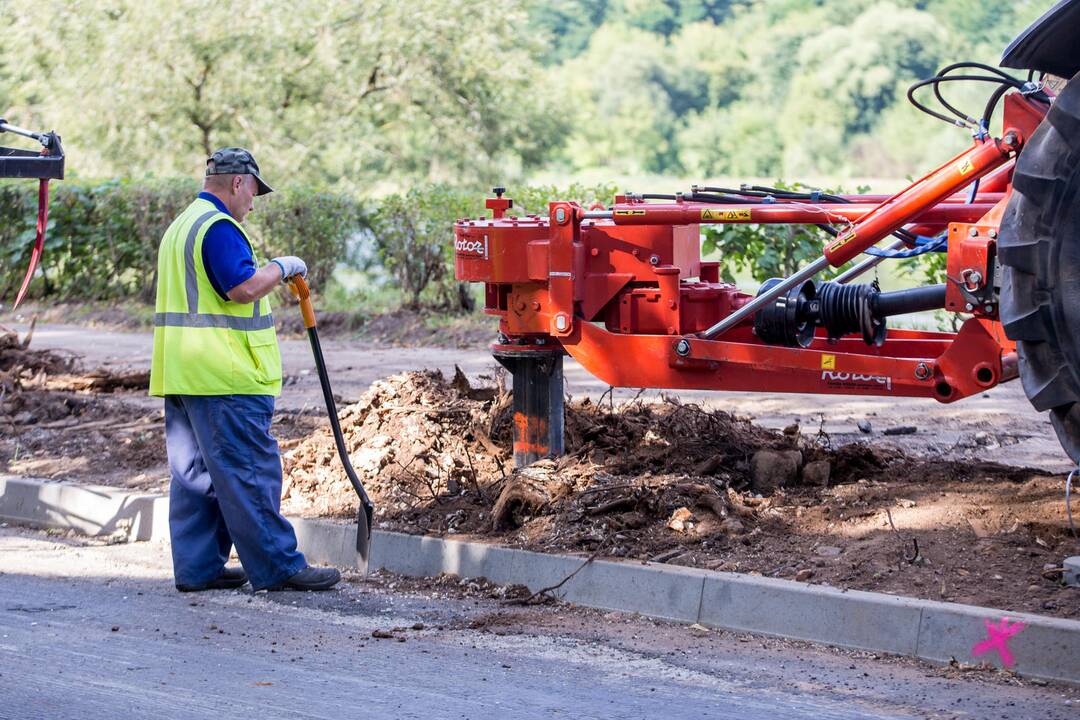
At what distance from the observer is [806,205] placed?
6.08m

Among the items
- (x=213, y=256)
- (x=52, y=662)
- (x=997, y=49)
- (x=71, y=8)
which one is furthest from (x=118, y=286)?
(x=997, y=49)

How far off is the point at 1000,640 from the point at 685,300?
2132 mm

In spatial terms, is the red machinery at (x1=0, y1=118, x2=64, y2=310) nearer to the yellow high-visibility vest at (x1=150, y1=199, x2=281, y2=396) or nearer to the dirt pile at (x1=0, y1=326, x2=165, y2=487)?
the dirt pile at (x1=0, y1=326, x2=165, y2=487)

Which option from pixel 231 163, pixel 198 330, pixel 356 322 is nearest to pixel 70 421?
pixel 198 330

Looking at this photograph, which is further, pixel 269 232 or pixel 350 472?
pixel 269 232

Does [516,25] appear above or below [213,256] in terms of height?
above

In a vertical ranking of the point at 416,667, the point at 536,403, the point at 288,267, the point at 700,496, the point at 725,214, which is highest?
the point at 725,214

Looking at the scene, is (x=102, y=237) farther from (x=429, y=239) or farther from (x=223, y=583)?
(x=223, y=583)

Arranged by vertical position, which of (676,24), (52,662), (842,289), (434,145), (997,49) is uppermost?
(676,24)

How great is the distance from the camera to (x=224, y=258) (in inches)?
237

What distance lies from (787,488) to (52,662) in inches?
130

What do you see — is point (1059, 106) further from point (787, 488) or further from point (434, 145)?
point (434, 145)

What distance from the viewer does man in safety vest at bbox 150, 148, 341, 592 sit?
6.05 meters

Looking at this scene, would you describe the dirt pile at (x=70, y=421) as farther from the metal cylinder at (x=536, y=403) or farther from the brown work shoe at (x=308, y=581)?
the metal cylinder at (x=536, y=403)
